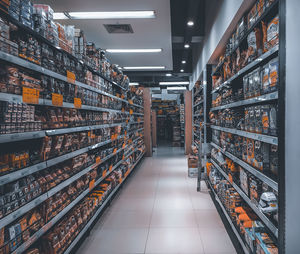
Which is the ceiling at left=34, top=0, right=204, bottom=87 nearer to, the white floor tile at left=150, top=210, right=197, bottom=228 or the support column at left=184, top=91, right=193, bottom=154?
the support column at left=184, top=91, right=193, bottom=154

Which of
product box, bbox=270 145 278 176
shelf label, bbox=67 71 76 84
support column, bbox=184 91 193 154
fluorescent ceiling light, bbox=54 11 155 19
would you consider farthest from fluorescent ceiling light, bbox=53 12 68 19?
support column, bbox=184 91 193 154

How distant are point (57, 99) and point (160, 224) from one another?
2.20m

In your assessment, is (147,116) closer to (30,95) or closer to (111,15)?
(111,15)

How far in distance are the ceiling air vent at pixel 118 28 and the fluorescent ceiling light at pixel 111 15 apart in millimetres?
420

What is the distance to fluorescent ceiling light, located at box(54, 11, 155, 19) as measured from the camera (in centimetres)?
416

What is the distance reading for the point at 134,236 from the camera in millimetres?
2812

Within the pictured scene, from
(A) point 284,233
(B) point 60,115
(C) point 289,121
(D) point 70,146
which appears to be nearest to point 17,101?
(B) point 60,115

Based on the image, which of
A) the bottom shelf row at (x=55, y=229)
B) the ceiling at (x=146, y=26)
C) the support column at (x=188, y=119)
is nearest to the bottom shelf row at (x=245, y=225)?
the bottom shelf row at (x=55, y=229)

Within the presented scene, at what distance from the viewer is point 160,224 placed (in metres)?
3.13

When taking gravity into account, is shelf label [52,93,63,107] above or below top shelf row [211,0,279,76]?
below

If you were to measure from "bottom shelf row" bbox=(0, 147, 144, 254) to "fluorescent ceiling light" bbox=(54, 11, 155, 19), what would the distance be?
123 inches

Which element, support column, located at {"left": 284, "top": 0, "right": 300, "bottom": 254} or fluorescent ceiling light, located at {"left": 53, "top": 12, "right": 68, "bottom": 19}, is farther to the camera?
fluorescent ceiling light, located at {"left": 53, "top": 12, "right": 68, "bottom": 19}

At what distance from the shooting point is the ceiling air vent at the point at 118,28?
4.75 metres

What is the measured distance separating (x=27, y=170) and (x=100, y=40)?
15.8 feet
